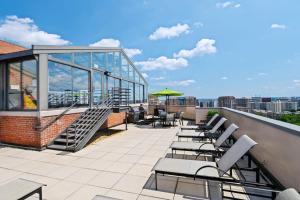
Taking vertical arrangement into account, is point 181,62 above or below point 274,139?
above

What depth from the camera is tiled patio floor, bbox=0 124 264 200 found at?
3.29m

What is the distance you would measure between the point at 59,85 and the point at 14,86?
5.23 feet

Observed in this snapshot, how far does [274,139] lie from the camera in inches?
144

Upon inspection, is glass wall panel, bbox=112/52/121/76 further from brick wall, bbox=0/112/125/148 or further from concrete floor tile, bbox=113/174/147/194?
concrete floor tile, bbox=113/174/147/194

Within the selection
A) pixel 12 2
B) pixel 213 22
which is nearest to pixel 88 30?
pixel 12 2

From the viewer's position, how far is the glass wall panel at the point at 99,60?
10291mm

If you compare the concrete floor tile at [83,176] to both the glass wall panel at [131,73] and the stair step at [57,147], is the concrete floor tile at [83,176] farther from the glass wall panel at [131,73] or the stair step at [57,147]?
the glass wall panel at [131,73]

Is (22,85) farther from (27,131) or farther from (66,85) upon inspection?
(27,131)

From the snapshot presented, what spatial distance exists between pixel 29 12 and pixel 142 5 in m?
7.35

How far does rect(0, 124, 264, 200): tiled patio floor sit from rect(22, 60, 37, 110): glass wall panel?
167 centimetres

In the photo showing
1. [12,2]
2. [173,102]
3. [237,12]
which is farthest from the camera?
[173,102]

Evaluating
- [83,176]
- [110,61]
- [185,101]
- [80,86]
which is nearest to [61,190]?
[83,176]

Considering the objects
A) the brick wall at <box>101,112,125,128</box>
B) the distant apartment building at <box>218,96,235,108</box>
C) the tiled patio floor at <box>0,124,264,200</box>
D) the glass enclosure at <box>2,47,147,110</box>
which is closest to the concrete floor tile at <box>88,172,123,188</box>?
the tiled patio floor at <box>0,124,264,200</box>

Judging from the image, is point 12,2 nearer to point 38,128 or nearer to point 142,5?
point 142,5
